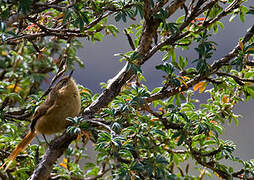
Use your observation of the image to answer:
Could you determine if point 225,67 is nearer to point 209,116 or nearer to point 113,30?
point 209,116

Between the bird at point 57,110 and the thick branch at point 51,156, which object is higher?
the bird at point 57,110

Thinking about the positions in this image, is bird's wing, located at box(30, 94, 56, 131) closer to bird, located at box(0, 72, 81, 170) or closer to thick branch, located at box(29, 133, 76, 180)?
bird, located at box(0, 72, 81, 170)

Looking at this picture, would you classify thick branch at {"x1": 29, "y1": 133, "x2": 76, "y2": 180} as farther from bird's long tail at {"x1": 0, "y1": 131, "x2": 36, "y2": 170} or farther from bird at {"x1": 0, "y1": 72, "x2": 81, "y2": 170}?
bird's long tail at {"x1": 0, "y1": 131, "x2": 36, "y2": 170}

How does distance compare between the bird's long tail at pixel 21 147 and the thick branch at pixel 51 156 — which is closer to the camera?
the thick branch at pixel 51 156

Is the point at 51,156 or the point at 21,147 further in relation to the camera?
the point at 21,147

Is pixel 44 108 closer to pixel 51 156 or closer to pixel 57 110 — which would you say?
pixel 57 110

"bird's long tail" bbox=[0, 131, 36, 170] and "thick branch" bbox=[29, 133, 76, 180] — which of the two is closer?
"thick branch" bbox=[29, 133, 76, 180]

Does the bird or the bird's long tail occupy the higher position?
the bird

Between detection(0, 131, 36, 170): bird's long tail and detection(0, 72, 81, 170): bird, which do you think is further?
detection(0, 131, 36, 170): bird's long tail

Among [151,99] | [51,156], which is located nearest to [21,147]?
[51,156]

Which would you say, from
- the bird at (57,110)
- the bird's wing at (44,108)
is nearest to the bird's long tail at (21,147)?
the bird at (57,110)

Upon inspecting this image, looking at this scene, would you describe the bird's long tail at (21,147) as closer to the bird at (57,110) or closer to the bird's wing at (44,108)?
the bird at (57,110)

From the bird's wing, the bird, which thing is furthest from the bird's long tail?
the bird's wing

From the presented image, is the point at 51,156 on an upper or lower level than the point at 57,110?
lower
